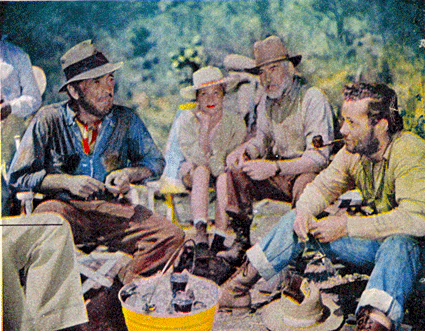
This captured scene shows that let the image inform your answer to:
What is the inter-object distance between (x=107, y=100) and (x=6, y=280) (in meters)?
→ 1.58

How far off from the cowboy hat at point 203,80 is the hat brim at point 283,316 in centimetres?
177

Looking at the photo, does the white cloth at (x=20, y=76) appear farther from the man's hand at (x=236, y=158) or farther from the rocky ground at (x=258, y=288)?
the man's hand at (x=236, y=158)

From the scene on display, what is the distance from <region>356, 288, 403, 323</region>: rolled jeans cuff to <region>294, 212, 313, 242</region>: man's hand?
0.62m

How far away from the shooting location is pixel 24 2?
10.9ft

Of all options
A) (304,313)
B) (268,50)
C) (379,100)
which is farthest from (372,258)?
(268,50)

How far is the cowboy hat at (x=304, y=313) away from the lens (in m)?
3.06

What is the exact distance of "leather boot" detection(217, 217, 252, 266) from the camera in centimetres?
329

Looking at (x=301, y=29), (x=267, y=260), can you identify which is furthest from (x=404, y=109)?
(x=267, y=260)

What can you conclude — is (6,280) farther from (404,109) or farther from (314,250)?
(404,109)

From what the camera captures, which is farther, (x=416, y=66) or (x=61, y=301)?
(x=416, y=66)

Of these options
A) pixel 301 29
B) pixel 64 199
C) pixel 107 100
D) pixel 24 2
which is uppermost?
pixel 24 2

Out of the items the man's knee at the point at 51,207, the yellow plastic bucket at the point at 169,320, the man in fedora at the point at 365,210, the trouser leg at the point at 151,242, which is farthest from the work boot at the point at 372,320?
the man's knee at the point at 51,207

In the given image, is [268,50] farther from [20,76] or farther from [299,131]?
[20,76]

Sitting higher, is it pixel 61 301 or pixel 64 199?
pixel 64 199
